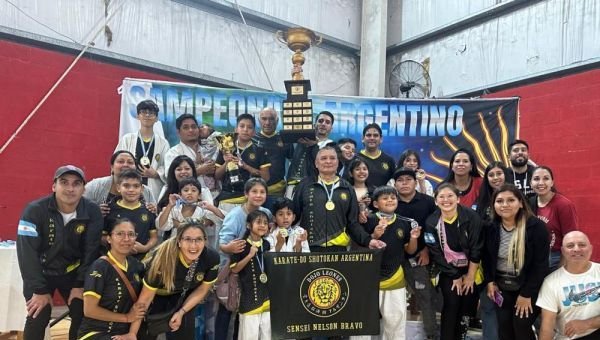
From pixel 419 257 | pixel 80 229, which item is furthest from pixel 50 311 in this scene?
pixel 419 257

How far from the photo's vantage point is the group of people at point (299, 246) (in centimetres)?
317

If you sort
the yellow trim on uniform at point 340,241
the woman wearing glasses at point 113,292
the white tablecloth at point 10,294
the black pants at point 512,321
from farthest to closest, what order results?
1. the white tablecloth at point 10,294
2. the yellow trim on uniform at point 340,241
3. the black pants at point 512,321
4. the woman wearing glasses at point 113,292

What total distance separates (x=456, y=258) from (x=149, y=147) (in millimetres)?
3348

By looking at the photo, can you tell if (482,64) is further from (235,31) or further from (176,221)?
(176,221)

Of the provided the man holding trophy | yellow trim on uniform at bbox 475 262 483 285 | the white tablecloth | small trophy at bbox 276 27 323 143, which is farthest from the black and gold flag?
the white tablecloth

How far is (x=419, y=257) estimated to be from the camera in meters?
4.02

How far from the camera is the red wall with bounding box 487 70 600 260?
257 inches

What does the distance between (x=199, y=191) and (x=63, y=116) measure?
363cm

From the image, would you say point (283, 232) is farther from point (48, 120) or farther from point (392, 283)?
point (48, 120)

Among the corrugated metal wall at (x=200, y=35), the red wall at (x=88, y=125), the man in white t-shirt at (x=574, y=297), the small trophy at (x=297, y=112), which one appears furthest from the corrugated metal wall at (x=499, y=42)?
the man in white t-shirt at (x=574, y=297)

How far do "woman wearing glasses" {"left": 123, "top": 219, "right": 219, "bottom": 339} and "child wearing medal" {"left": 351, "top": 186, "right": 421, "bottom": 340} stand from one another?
143cm

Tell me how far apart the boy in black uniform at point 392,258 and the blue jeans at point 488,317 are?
0.67m

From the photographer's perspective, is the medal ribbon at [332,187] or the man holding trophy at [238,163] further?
the man holding trophy at [238,163]

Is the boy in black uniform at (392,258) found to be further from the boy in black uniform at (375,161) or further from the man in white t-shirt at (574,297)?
the man in white t-shirt at (574,297)
